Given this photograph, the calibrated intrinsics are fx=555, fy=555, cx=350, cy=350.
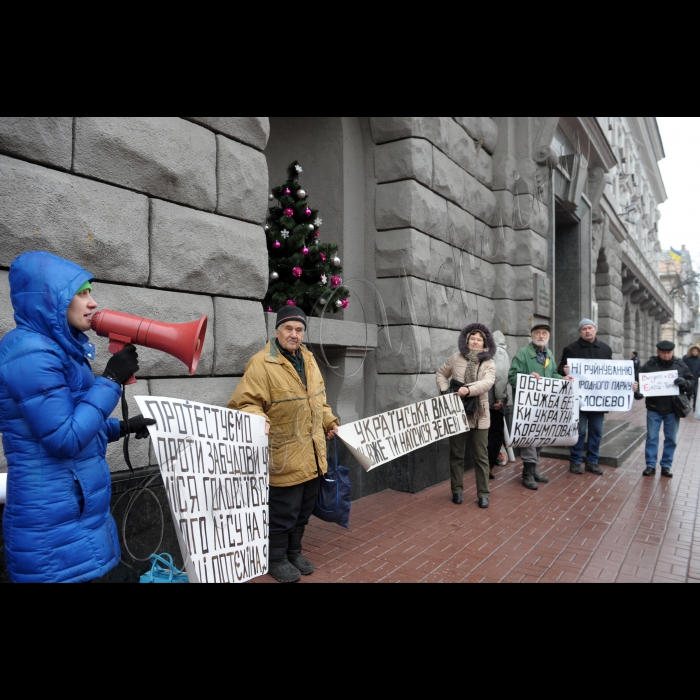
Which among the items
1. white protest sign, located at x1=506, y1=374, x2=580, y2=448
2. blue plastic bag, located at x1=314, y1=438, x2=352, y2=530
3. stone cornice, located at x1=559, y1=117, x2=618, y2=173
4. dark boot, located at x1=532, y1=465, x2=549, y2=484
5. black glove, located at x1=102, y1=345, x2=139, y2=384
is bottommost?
dark boot, located at x1=532, y1=465, x2=549, y2=484

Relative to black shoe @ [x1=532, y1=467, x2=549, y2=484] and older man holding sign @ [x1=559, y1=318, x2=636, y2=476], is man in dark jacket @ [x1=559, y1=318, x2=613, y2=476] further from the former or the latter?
black shoe @ [x1=532, y1=467, x2=549, y2=484]

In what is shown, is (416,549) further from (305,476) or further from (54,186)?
(54,186)

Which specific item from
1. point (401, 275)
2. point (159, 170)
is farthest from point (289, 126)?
point (159, 170)

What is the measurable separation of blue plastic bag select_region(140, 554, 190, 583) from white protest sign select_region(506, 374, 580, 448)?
4243 mm

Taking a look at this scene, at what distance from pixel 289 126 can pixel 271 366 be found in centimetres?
435

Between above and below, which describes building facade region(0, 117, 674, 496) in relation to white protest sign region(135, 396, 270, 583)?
above

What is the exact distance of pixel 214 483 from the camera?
3.30 meters

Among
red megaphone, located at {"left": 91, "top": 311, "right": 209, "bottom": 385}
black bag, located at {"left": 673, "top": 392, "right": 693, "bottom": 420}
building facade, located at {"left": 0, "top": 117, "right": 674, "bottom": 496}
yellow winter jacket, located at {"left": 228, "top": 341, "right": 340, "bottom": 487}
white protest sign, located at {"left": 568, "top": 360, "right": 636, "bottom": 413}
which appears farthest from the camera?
white protest sign, located at {"left": 568, "top": 360, "right": 636, "bottom": 413}

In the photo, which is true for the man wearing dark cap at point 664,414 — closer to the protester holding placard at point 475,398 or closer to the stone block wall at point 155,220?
the protester holding placard at point 475,398

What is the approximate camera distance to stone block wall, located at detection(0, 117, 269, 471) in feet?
10.1

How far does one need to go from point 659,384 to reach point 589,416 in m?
0.96

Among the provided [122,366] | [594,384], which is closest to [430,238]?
[594,384]

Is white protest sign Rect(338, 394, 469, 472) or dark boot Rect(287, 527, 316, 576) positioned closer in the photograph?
dark boot Rect(287, 527, 316, 576)

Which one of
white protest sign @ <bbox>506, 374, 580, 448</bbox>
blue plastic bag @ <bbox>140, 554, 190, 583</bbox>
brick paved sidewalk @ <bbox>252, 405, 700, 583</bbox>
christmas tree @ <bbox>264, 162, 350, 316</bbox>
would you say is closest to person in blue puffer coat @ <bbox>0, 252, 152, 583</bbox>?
blue plastic bag @ <bbox>140, 554, 190, 583</bbox>
